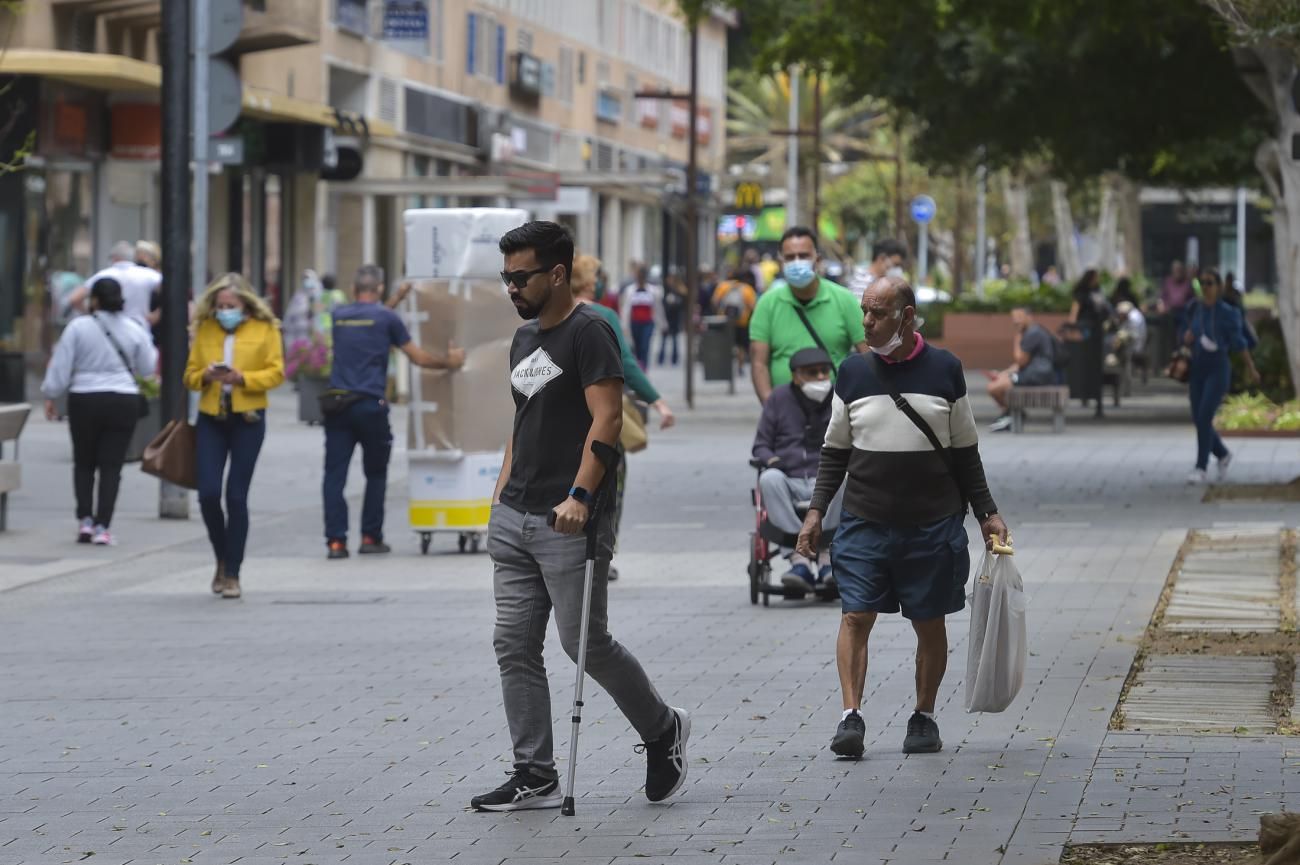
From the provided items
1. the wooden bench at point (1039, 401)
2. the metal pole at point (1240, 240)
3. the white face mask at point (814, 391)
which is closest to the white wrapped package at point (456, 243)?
the white face mask at point (814, 391)

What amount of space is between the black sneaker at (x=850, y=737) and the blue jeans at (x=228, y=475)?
567 cm

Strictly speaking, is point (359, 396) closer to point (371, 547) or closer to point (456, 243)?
point (371, 547)

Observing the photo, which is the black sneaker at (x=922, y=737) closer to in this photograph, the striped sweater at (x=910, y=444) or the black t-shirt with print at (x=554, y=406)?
the striped sweater at (x=910, y=444)

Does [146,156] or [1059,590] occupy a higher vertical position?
[146,156]

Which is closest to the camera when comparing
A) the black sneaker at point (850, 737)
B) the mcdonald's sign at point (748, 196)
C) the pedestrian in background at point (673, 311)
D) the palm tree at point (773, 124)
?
the black sneaker at point (850, 737)

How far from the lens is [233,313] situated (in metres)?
13.2

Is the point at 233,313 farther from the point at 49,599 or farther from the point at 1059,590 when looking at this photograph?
the point at 1059,590

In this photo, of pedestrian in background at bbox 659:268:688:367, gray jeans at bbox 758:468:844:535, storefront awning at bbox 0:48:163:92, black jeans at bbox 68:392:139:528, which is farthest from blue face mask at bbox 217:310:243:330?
pedestrian in background at bbox 659:268:688:367

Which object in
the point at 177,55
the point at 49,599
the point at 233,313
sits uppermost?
the point at 177,55

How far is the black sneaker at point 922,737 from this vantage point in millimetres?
8086

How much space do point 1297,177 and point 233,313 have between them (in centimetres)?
954

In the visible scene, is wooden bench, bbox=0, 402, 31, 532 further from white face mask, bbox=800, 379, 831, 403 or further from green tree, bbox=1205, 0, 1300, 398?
green tree, bbox=1205, 0, 1300, 398

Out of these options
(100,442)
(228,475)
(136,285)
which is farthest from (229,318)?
(136,285)

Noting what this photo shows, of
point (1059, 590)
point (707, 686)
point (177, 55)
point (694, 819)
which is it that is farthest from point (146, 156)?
point (694, 819)
